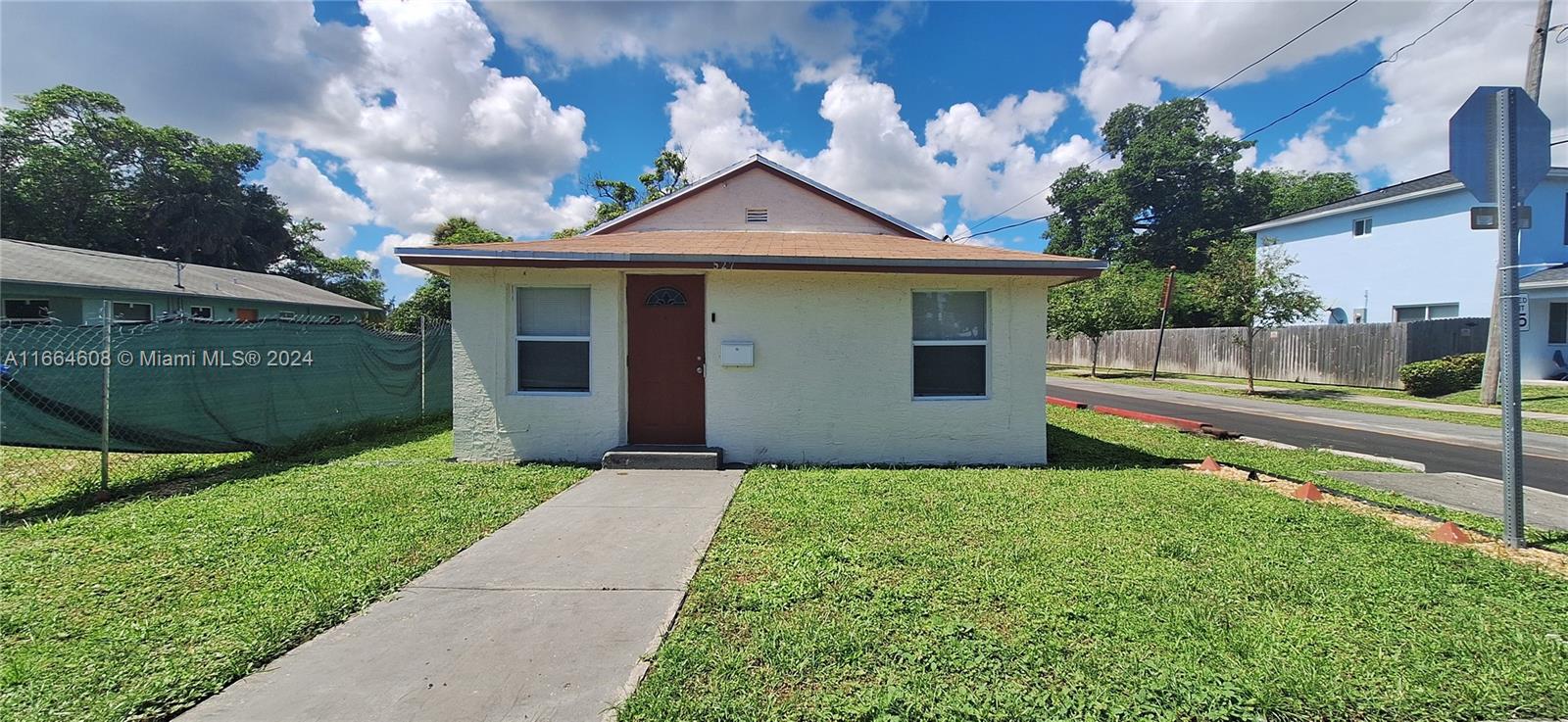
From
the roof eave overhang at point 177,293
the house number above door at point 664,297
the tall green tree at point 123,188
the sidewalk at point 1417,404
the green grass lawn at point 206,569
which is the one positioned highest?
the tall green tree at point 123,188

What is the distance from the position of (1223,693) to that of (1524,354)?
25135 mm

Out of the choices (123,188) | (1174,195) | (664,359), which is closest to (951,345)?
(664,359)

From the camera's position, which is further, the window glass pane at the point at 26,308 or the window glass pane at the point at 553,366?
the window glass pane at the point at 26,308

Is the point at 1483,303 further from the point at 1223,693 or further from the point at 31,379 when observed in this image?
the point at 31,379

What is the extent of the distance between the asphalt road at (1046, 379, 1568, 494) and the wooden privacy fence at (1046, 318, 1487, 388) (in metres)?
5.76

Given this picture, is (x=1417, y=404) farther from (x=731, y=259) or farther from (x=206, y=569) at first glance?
(x=206, y=569)

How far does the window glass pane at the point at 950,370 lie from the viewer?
7086 mm

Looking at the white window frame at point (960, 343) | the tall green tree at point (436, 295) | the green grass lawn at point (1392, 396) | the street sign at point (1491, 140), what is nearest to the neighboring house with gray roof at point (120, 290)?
the tall green tree at point (436, 295)

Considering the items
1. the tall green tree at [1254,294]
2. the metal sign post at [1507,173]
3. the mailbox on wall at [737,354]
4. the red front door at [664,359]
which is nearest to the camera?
the metal sign post at [1507,173]

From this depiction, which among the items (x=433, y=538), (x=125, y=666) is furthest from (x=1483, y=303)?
(x=125, y=666)

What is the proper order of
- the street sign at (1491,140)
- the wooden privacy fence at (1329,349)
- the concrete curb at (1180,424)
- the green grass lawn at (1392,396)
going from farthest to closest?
the wooden privacy fence at (1329,349) → the green grass lawn at (1392,396) → the concrete curb at (1180,424) → the street sign at (1491,140)

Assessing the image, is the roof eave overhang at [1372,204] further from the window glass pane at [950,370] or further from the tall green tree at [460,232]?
the tall green tree at [460,232]

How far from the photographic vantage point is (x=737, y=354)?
22.4 feet

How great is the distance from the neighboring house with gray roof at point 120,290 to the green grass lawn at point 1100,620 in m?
14.7
